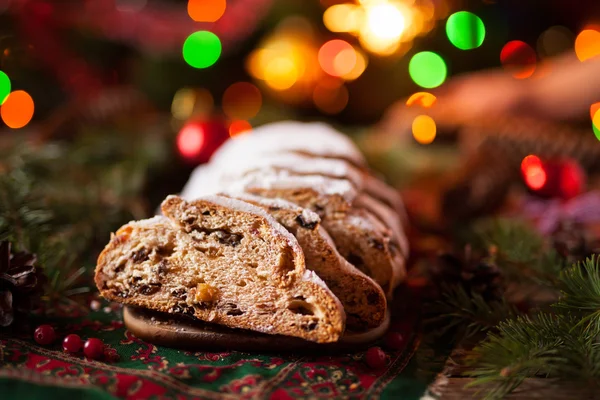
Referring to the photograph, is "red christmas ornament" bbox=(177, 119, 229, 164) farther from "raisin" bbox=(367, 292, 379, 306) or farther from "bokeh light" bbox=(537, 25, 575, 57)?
"bokeh light" bbox=(537, 25, 575, 57)

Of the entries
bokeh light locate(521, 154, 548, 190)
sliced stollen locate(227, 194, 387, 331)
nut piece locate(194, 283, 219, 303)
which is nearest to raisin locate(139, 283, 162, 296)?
nut piece locate(194, 283, 219, 303)

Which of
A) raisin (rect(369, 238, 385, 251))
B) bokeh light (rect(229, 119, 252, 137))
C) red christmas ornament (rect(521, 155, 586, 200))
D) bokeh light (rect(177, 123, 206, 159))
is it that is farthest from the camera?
bokeh light (rect(229, 119, 252, 137))

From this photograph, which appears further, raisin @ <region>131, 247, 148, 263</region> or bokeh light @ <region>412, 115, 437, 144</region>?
bokeh light @ <region>412, 115, 437, 144</region>

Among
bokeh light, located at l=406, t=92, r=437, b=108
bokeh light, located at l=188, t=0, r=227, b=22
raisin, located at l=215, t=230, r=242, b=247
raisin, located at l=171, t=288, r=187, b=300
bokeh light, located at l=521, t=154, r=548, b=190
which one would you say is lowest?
Result: raisin, located at l=171, t=288, r=187, b=300

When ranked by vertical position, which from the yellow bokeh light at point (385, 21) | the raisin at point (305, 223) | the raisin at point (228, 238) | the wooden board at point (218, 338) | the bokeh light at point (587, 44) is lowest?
the wooden board at point (218, 338)

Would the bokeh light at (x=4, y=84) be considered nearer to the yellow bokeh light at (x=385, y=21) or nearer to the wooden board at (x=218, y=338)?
the yellow bokeh light at (x=385, y=21)

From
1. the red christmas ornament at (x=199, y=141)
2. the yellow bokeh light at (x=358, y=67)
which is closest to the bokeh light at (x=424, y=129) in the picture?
the yellow bokeh light at (x=358, y=67)

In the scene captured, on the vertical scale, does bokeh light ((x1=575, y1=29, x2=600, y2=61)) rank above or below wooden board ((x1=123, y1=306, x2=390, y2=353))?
above

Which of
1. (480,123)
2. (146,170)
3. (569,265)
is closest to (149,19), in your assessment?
Answer: (146,170)

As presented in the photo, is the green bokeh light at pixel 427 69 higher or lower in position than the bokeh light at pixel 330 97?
higher
